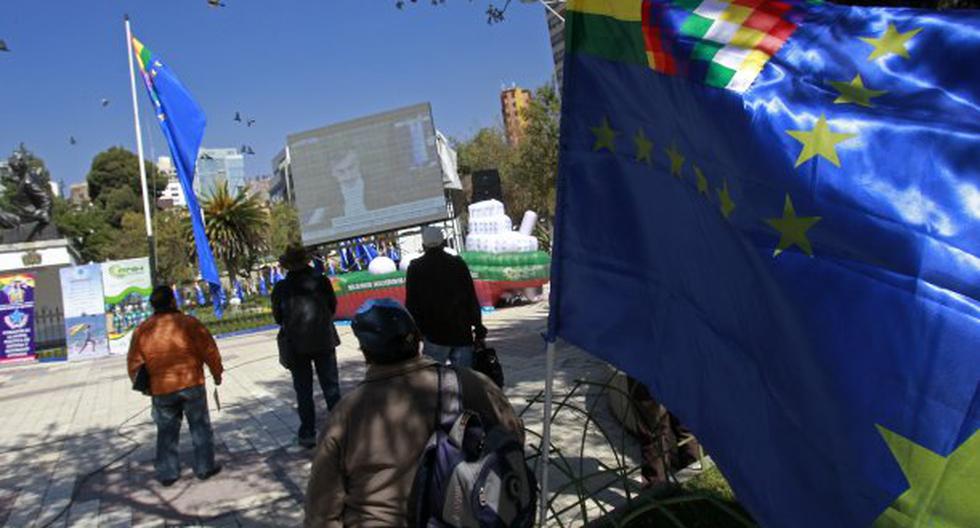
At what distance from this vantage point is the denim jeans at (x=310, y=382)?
238 inches

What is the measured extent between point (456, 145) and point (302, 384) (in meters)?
52.7

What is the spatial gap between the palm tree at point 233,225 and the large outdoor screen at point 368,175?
6466 mm

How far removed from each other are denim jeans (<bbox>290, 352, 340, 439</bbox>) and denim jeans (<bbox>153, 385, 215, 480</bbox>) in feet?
2.56

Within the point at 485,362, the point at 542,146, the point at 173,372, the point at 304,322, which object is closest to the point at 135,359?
the point at 173,372

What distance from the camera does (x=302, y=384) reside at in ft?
20.0

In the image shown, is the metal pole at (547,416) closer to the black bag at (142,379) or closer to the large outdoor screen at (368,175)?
the black bag at (142,379)

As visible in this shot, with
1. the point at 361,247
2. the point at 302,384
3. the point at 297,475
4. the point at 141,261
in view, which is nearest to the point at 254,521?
the point at 297,475

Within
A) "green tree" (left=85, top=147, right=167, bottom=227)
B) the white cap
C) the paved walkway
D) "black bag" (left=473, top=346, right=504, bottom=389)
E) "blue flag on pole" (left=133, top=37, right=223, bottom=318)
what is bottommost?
the paved walkway

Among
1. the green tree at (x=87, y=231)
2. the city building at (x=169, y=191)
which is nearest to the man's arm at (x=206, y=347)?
the city building at (x=169, y=191)

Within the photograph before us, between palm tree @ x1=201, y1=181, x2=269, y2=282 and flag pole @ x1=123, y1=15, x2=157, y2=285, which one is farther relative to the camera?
palm tree @ x1=201, y1=181, x2=269, y2=282

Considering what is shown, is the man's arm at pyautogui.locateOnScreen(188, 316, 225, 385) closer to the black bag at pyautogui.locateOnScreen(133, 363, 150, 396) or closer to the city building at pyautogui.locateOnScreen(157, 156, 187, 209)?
the black bag at pyautogui.locateOnScreen(133, 363, 150, 396)

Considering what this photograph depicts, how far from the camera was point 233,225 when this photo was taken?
27.4m

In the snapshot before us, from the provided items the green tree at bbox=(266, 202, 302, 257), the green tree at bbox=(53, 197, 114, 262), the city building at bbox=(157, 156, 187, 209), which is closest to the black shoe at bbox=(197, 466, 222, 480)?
the green tree at bbox=(266, 202, 302, 257)

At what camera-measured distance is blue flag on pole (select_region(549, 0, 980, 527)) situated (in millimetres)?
1430
